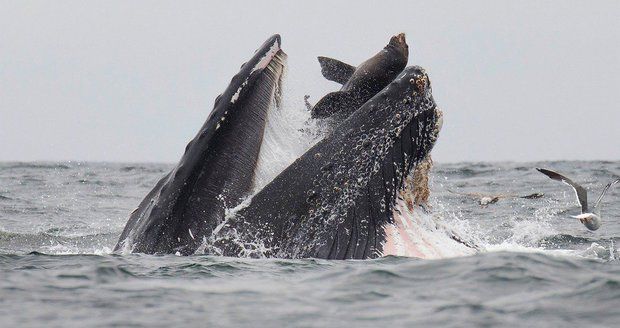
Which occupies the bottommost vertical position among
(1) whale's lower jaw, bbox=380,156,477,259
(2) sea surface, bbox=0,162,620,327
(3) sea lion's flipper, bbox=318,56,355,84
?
(2) sea surface, bbox=0,162,620,327

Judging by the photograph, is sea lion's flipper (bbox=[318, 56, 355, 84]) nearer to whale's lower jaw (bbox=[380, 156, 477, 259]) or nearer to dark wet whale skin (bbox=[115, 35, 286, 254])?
dark wet whale skin (bbox=[115, 35, 286, 254])

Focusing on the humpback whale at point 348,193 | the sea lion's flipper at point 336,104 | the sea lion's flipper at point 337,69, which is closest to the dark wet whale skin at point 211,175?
the humpback whale at point 348,193

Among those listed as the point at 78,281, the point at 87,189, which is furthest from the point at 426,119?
the point at 87,189

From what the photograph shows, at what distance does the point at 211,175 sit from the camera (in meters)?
7.15

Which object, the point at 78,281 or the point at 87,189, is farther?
the point at 87,189

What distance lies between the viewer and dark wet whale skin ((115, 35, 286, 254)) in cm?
705

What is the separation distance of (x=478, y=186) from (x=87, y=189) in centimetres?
879

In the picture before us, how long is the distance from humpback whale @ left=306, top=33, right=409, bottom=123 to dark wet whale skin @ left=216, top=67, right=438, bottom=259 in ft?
0.89

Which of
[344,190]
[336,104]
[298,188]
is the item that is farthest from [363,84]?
[298,188]

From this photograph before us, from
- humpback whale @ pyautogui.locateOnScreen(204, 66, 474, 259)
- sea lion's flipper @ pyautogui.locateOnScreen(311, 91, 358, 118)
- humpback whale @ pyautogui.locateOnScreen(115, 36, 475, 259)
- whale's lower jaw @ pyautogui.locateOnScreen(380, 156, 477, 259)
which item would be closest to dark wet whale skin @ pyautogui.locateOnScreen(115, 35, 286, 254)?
humpback whale @ pyautogui.locateOnScreen(115, 36, 475, 259)

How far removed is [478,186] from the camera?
2227cm

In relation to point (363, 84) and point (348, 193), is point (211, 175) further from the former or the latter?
point (363, 84)

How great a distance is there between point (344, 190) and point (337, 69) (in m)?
1.42

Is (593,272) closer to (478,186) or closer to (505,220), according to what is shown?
(505,220)
